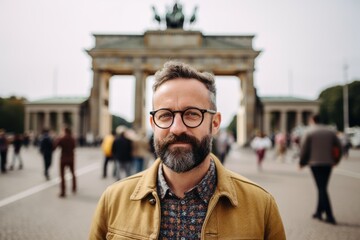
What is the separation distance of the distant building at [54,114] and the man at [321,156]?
123 feet

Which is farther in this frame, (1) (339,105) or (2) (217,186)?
(1) (339,105)

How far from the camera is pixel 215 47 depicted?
122 ft

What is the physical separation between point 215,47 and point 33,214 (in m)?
33.8

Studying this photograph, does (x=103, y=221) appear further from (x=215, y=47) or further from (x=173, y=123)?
(x=215, y=47)

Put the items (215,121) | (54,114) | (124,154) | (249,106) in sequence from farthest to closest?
1. (54,114)
2. (249,106)
3. (124,154)
4. (215,121)

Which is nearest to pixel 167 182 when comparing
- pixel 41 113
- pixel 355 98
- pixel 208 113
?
pixel 208 113

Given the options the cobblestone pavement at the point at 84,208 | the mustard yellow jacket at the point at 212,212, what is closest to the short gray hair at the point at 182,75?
the mustard yellow jacket at the point at 212,212

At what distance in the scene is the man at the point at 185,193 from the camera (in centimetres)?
176

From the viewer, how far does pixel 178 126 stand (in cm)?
182

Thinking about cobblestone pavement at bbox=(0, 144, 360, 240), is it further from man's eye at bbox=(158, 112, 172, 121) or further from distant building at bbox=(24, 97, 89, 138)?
distant building at bbox=(24, 97, 89, 138)

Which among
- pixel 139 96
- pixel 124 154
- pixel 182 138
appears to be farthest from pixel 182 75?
pixel 139 96

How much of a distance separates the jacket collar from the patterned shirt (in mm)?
72

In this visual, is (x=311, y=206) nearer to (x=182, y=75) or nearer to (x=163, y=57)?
(x=182, y=75)

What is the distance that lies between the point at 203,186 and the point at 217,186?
0.09 metres
